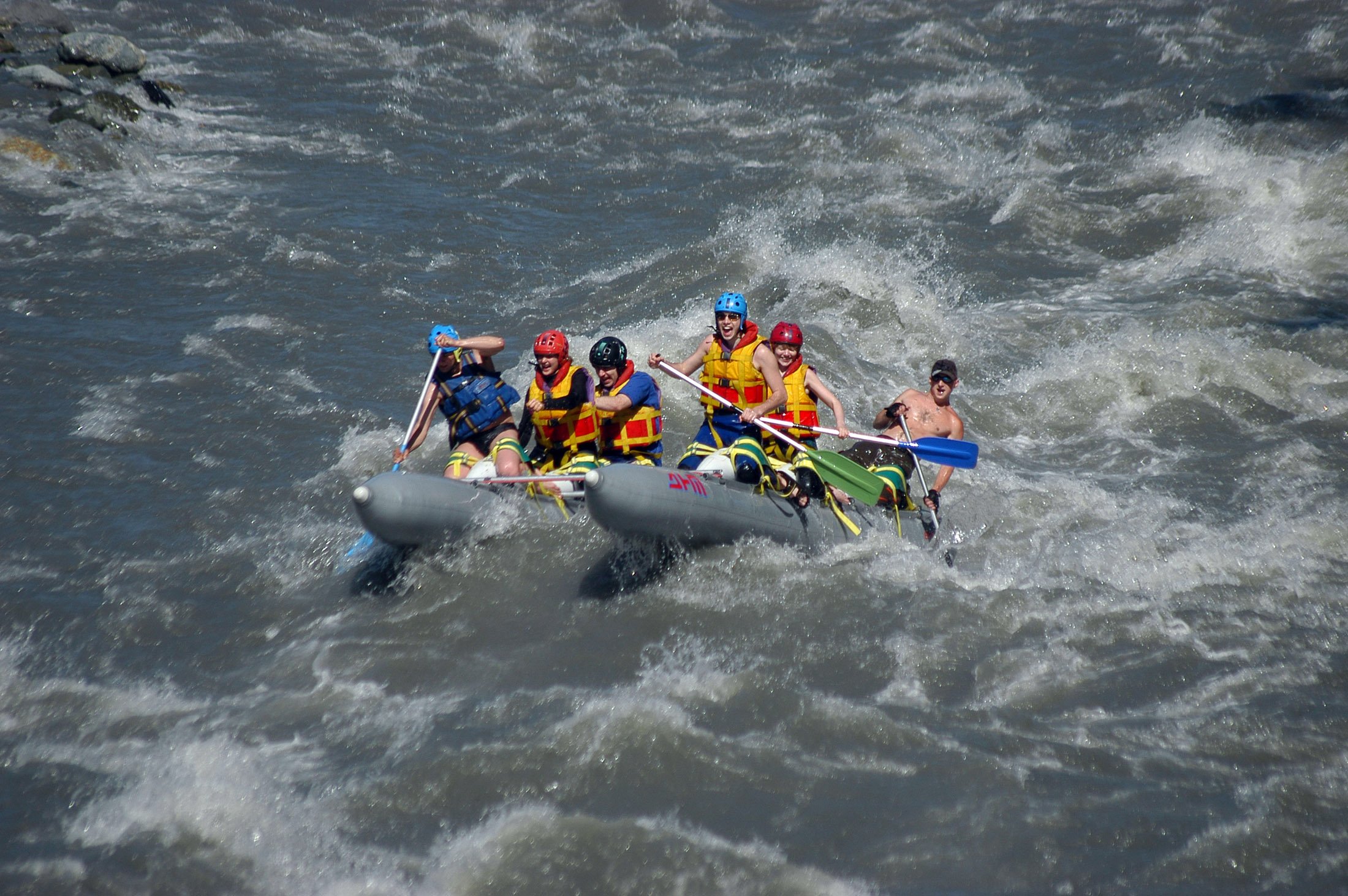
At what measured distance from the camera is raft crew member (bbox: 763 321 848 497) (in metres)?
7.29

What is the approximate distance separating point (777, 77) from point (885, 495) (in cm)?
1387

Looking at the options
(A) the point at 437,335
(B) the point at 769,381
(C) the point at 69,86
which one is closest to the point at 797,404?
(B) the point at 769,381

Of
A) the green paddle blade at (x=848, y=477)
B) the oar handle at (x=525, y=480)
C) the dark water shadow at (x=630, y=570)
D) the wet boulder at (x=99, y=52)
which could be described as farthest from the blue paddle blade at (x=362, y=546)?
the wet boulder at (x=99, y=52)

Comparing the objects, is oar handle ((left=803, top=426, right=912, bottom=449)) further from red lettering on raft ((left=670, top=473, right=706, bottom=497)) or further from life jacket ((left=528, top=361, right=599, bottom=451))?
life jacket ((left=528, top=361, right=599, bottom=451))

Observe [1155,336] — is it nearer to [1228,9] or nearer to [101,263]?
[101,263]

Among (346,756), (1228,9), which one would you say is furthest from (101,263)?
(1228,9)

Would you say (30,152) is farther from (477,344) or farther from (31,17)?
(477,344)

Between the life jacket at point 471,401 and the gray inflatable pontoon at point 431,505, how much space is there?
0.69 m

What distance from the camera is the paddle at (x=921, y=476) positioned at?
7504 millimetres

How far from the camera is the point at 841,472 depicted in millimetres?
7273

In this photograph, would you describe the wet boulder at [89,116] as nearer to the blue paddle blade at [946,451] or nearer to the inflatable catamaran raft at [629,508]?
the inflatable catamaran raft at [629,508]

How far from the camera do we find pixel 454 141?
16547 mm

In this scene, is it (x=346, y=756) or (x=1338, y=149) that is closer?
(x=346, y=756)

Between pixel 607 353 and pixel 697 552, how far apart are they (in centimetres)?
143
